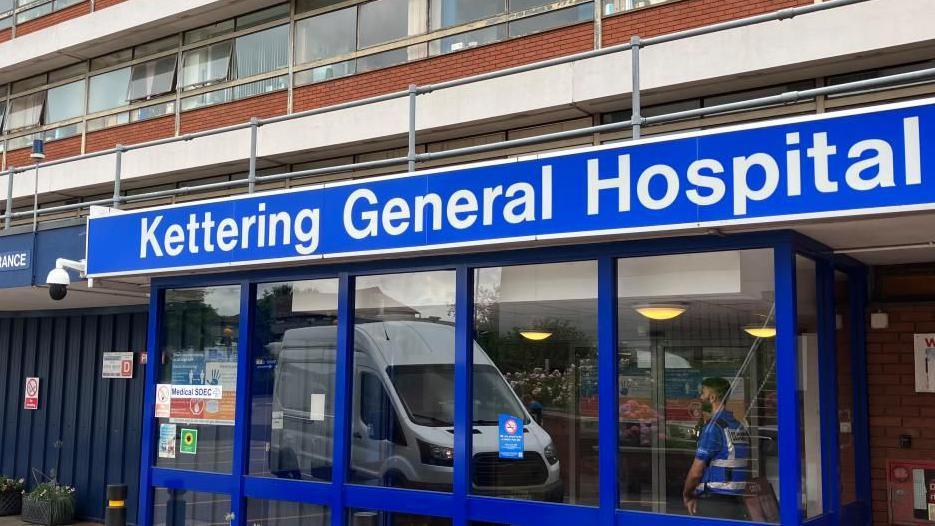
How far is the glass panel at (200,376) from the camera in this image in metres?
9.49

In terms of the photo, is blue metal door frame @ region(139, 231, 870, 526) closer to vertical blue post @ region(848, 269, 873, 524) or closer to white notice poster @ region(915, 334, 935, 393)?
vertical blue post @ region(848, 269, 873, 524)

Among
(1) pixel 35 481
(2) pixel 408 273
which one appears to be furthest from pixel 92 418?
(2) pixel 408 273

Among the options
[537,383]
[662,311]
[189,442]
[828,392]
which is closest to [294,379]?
[189,442]

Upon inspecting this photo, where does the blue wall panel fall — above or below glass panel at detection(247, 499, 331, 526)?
above

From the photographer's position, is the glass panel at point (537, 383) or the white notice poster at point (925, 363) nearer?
the glass panel at point (537, 383)

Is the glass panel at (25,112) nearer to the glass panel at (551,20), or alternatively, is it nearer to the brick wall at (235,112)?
the brick wall at (235,112)

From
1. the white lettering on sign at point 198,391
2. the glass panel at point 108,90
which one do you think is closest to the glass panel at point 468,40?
the white lettering on sign at point 198,391

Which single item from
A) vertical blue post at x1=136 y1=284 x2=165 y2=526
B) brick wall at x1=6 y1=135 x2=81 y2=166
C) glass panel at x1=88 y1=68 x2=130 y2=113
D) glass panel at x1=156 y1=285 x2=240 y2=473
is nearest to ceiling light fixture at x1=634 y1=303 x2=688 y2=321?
glass panel at x1=156 y1=285 x2=240 y2=473

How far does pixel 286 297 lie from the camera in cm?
920

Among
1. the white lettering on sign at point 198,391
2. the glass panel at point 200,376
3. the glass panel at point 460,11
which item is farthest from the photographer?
the glass panel at point 460,11

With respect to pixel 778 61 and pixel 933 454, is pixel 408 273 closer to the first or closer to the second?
pixel 933 454

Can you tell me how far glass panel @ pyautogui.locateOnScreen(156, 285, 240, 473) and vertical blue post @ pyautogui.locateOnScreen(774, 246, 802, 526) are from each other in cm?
535

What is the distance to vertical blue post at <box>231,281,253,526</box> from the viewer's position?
9094 mm

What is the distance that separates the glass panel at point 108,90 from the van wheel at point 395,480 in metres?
14.8
